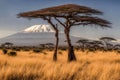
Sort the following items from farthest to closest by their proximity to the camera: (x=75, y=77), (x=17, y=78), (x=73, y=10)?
(x=73, y=10)
(x=75, y=77)
(x=17, y=78)

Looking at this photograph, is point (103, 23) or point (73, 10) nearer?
point (73, 10)

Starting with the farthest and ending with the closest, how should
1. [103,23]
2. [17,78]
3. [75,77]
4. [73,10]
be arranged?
1. [103,23]
2. [73,10]
3. [75,77]
4. [17,78]

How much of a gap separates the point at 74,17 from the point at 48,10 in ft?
5.67

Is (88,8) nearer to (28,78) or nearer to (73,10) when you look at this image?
(73,10)

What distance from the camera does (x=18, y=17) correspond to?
25484 millimetres

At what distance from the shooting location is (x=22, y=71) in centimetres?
1162

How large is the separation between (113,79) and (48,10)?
42.7ft

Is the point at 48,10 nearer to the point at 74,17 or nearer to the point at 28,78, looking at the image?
the point at 74,17

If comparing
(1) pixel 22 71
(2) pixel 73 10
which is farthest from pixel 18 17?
(1) pixel 22 71

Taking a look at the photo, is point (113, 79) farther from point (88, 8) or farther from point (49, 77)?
point (88, 8)

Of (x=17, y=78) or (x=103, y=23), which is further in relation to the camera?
(x=103, y=23)

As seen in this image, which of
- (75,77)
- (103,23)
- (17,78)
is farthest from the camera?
(103,23)

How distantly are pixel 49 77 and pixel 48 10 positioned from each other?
530 inches

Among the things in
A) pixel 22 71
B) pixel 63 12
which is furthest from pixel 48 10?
pixel 22 71
